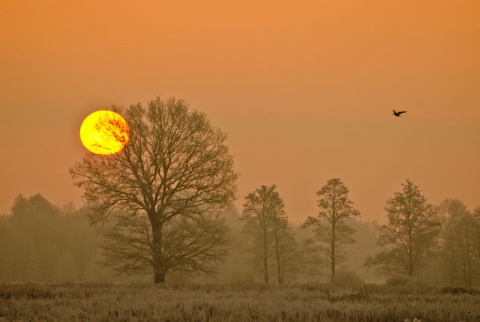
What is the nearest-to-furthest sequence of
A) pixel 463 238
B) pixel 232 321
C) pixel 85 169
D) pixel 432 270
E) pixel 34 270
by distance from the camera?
pixel 232 321 < pixel 85 169 < pixel 463 238 < pixel 432 270 < pixel 34 270

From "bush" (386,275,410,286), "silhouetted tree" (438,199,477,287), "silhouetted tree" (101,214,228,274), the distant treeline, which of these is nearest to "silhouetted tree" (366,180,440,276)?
the distant treeline

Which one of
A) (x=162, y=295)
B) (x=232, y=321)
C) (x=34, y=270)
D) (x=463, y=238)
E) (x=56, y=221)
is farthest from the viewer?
(x=56, y=221)

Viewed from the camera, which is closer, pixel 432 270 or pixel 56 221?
pixel 432 270

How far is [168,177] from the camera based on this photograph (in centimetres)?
2289

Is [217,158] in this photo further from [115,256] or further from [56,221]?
[56,221]

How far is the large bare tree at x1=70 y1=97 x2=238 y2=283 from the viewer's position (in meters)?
22.6

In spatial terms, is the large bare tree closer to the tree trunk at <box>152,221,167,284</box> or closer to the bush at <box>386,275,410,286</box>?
the tree trunk at <box>152,221,167,284</box>

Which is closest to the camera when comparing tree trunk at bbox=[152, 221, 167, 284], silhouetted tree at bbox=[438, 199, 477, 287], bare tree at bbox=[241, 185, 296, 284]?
tree trunk at bbox=[152, 221, 167, 284]

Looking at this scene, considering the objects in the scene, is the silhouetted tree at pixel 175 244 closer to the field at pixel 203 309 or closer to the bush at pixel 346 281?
the bush at pixel 346 281

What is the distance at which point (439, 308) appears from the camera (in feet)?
41.5

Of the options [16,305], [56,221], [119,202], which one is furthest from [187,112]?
[56,221]

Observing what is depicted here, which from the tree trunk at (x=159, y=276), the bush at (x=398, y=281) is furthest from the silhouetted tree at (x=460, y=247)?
the tree trunk at (x=159, y=276)

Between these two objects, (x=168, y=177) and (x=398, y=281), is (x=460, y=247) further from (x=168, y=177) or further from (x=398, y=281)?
(x=168, y=177)

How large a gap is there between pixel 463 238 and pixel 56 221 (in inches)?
2852
